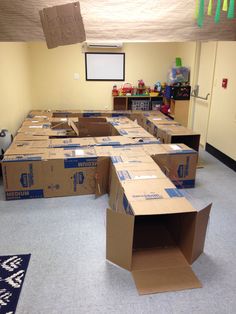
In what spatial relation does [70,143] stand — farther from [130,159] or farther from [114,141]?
[130,159]

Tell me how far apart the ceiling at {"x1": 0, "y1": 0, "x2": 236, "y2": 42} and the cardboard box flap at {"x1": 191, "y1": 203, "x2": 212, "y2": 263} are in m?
1.19

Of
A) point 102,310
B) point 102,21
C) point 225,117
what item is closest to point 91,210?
point 102,310

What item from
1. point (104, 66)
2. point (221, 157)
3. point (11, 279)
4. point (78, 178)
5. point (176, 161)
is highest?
point (104, 66)

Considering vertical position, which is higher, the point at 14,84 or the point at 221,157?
the point at 14,84

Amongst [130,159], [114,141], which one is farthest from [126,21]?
[114,141]

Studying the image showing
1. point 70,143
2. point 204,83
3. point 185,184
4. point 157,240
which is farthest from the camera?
point 204,83

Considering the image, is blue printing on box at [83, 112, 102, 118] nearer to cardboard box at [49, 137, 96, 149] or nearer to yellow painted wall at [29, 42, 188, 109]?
yellow painted wall at [29, 42, 188, 109]

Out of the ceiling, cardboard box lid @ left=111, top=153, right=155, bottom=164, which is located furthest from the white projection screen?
the ceiling

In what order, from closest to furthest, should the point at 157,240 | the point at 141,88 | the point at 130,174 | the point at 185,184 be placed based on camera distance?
the point at 157,240
the point at 130,174
the point at 185,184
the point at 141,88

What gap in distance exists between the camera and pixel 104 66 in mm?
5461

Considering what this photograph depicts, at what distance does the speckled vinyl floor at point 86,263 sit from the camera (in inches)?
64.4

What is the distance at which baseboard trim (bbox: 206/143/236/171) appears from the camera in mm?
3857

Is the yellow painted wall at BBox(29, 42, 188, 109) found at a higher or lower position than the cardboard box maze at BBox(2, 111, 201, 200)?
higher

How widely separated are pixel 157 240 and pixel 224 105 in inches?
107
